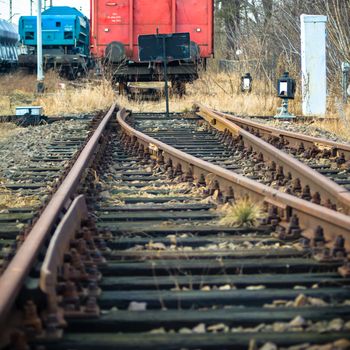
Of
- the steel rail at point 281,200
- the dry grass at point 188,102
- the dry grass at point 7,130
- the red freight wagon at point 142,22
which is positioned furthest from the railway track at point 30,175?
the red freight wagon at point 142,22

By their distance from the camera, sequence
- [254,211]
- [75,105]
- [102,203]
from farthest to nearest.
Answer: [75,105], [102,203], [254,211]

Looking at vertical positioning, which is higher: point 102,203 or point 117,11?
point 117,11

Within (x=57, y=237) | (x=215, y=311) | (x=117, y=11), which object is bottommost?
(x=215, y=311)

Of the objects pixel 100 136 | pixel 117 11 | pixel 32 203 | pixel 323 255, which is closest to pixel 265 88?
pixel 117 11

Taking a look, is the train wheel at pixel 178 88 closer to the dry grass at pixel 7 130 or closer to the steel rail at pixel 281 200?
the dry grass at pixel 7 130

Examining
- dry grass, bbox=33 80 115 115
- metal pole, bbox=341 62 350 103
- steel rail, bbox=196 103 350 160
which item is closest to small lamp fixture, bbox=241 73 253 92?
metal pole, bbox=341 62 350 103

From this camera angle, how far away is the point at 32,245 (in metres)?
3.46

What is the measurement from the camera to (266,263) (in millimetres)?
3688

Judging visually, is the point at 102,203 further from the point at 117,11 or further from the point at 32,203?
the point at 117,11

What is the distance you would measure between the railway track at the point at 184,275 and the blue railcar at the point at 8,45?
33.2 meters

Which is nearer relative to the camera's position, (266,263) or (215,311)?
(215,311)

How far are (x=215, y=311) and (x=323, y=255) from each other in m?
0.96

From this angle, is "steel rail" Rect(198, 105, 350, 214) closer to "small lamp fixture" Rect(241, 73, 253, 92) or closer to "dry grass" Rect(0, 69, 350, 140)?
"dry grass" Rect(0, 69, 350, 140)

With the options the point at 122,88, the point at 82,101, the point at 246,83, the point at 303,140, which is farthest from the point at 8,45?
the point at 303,140
